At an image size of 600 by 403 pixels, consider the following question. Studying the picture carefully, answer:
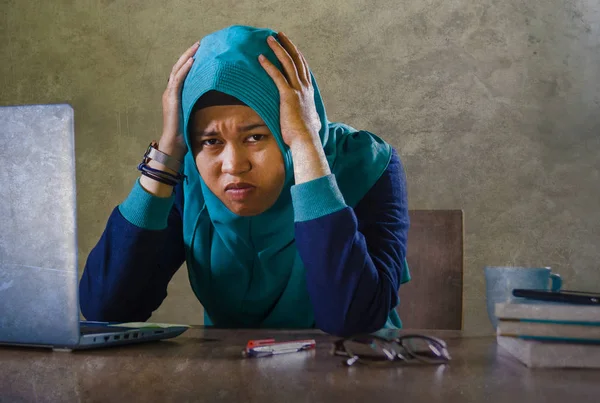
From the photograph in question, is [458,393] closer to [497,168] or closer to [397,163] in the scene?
[397,163]

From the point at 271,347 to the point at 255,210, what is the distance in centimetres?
45

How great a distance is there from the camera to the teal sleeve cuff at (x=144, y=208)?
116cm

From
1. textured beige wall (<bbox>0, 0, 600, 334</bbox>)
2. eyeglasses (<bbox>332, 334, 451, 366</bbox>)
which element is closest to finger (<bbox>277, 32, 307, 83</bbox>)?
eyeglasses (<bbox>332, 334, 451, 366</bbox>)

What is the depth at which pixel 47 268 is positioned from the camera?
0.69 meters

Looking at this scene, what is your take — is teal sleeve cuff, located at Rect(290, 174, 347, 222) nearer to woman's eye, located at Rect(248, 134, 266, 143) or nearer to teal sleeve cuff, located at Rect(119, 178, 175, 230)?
woman's eye, located at Rect(248, 134, 266, 143)

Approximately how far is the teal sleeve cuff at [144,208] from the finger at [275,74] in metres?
0.30

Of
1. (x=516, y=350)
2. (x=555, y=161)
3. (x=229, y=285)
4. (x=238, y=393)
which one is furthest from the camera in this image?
(x=555, y=161)

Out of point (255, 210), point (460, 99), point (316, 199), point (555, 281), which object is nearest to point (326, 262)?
point (316, 199)

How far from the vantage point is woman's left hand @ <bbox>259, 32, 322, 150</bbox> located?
3.73 ft

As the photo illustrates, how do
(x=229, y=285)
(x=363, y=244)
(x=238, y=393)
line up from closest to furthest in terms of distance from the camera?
(x=238, y=393) → (x=363, y=244) → (x=229, y=285)

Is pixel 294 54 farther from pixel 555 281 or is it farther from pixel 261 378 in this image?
pixel 261 378

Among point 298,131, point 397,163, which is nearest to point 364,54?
point 397,163

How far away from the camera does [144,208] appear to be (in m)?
1.16

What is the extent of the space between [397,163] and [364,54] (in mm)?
1760
